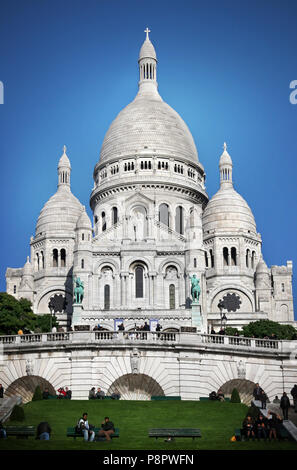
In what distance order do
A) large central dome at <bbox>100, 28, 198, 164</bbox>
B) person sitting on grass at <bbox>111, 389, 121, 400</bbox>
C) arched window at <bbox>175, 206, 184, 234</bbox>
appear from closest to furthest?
person sitting on grass at <bbox>111, 389, 121, 400</bbox> < arched window at <bbox>175, 206, 184, 234</bbox> < large central dome at <bbox>100, 28, 198, 164</bbox>

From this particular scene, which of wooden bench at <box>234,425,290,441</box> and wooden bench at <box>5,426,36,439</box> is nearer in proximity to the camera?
wooden bench at <box>5,426,36,439</box>

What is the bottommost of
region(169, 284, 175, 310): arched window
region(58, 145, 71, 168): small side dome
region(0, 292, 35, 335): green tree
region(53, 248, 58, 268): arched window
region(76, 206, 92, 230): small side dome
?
region(0, 292, 35, 335): green tree

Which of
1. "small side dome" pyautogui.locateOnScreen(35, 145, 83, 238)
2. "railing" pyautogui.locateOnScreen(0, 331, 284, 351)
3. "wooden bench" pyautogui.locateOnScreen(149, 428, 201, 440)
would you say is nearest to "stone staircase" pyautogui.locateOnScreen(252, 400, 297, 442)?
"wooden bench" pyautogui.locateOnScreen(149, 428, 201, 440)

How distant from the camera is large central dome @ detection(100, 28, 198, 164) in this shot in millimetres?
119625

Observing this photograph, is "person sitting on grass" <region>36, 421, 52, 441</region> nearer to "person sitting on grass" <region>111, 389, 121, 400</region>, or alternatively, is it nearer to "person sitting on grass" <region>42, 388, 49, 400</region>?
"person sitting on grass" <region>42, 388, 49, 400</region>

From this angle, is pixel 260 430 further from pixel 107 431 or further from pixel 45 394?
pixel 45 394

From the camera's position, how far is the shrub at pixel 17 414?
1592 inches

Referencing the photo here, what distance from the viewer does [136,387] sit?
49969mm

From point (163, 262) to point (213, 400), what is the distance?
5553 centimetres

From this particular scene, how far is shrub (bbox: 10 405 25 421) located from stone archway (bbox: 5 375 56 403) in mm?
9199

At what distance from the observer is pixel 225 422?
135 feet

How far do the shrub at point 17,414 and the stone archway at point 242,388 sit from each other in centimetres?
1339
